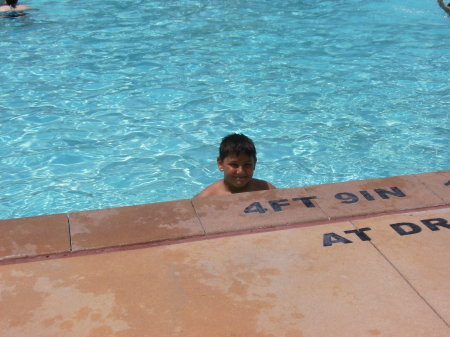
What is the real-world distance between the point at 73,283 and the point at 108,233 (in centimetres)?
45

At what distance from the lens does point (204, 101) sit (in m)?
8.12

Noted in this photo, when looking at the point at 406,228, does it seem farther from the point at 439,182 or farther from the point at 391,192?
the point at 439,182

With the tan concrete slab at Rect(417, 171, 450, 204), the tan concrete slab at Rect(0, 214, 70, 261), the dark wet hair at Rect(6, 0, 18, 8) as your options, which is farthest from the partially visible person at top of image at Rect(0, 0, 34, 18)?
the tan concrete slab at Rect(417, 171, 450, 204)

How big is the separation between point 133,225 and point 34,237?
490 mm

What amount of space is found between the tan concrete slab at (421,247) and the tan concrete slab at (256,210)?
0.30 metres

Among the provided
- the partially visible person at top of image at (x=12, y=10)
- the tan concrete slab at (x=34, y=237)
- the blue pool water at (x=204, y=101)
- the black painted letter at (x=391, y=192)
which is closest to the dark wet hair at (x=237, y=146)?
the black painted letter at (x=391, y=192)

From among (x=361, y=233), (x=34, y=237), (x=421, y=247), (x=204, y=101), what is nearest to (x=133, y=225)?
(x=34, y=237)

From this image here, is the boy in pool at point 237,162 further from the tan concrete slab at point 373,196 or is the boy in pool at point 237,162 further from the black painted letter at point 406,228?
the black painted letter at point 406,228

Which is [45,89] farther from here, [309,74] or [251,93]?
[309,74]

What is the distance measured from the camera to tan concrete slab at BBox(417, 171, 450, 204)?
140 inches

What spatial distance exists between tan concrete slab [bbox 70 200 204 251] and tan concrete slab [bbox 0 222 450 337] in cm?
10

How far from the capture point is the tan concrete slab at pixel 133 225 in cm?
307

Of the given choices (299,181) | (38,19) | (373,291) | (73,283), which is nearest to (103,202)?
(299,181)

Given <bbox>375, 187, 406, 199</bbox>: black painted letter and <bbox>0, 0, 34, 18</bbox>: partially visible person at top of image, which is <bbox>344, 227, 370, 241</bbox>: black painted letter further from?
<bbox>0, 0, 34, 18</bbox>: partially visible person at top of image
